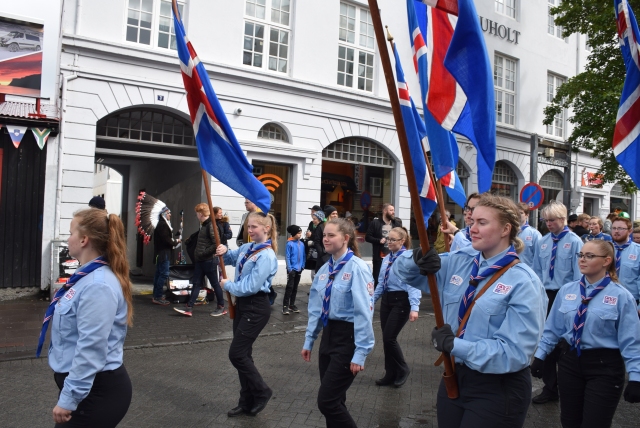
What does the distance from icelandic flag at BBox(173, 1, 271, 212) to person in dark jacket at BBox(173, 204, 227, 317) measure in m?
3.74

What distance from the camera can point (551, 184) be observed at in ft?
73.6

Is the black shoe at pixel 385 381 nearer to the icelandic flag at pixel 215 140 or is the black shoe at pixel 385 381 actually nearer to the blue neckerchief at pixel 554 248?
the icelandic flag at pixel 215 140

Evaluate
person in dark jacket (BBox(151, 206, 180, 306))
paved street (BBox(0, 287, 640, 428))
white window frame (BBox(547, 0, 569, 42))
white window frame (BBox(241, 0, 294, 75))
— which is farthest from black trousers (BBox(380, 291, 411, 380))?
white window frame (BBox(547, 0, 569, 42))

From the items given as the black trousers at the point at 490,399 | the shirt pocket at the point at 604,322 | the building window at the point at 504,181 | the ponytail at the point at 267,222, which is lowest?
the black trousers at the point at 490,399

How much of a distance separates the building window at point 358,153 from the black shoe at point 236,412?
10417 mm

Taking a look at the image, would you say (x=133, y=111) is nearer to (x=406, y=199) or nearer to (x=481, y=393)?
(x=406, y=199)

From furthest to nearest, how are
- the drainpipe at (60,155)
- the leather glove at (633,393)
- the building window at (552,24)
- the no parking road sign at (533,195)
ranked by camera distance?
the building window at (552,24)
the no parking road sign at (533,195)
the drainpipe at (60,155)
the leather glove at (633,393)

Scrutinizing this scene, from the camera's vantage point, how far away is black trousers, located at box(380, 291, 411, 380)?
6078 millimetres

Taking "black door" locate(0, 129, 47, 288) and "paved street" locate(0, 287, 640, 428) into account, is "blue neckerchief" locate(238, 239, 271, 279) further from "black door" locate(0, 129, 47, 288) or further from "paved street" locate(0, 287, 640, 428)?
"black door" locate(0, 129, 47, 288)

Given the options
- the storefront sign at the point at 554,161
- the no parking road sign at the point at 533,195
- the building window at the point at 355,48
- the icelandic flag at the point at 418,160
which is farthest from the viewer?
the storefront sign at the point at 554,161

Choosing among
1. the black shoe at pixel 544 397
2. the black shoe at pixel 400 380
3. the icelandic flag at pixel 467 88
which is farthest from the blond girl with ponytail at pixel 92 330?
the black shoe at pixel 544 397

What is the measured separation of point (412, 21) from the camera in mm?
4559

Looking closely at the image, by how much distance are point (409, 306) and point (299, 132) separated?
8.76 metres

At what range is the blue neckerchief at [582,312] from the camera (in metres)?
3.93
